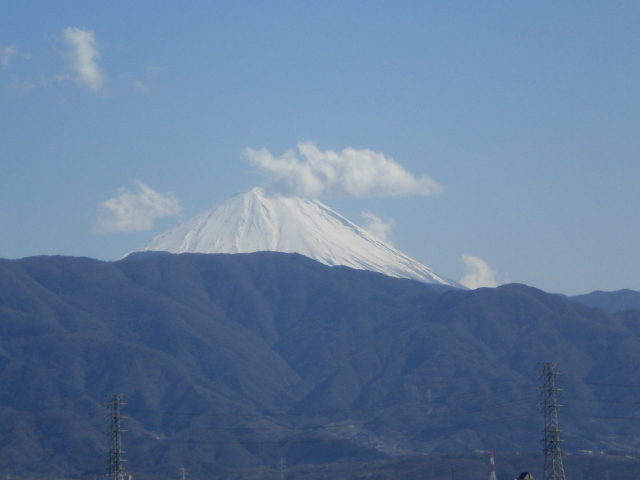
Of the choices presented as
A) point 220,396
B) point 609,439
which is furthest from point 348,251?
point 609,439

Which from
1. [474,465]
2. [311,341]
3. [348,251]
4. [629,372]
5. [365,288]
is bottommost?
[474,465]

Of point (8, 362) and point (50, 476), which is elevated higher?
point (8, 362)

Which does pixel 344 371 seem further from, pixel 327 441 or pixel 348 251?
pixel 348 251

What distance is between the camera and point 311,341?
362 ft

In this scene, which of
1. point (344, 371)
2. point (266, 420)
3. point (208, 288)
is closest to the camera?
point (266, 420)

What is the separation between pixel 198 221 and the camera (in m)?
176

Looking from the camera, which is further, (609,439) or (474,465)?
(609,439)

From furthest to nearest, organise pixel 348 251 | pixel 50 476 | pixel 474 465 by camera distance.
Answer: pixel 348 251, pixel 50 476, pixel 474 465

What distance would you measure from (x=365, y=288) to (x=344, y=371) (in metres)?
31.0

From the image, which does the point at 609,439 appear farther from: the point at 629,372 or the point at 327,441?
the point at 327,441

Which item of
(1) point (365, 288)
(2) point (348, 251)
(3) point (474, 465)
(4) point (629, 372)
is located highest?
(2) point (348, 251)

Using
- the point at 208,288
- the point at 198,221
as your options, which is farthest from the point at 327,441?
the point at 198,221

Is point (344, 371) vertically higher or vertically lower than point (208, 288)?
lower

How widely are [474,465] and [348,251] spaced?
108942mm
